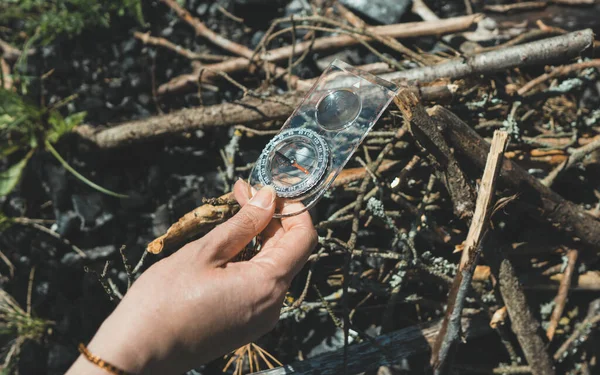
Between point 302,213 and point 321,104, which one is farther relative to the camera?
point 321,104

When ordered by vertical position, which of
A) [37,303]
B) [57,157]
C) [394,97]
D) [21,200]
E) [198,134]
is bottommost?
[37,303]

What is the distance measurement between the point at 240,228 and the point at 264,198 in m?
0.16

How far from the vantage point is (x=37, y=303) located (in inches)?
117

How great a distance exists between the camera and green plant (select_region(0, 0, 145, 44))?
346cm

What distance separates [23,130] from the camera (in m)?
3.12

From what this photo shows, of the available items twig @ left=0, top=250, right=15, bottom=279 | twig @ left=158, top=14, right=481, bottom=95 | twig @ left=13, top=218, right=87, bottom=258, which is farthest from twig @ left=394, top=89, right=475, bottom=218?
twig @ left=0, top=250, right=15, bottom=279

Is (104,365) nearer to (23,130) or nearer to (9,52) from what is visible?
(23,130)

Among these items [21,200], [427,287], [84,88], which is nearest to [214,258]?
[427,287]

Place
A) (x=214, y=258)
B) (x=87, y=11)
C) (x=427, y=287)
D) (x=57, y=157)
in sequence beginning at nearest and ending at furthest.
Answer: (x=214, y=258)
(x=427, y=287)
(x=57, y=157)
(x=87, y=11)

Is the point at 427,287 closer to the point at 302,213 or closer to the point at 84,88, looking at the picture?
the point at 302,213

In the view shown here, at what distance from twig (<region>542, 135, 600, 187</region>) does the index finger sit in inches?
52.4

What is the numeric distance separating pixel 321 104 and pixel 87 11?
87.7 inches

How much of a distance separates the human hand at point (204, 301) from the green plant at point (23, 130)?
1600 millimetres

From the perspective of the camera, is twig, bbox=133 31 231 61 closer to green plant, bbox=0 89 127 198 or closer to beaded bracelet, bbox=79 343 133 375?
green plant, bbox=0 89 127 198
